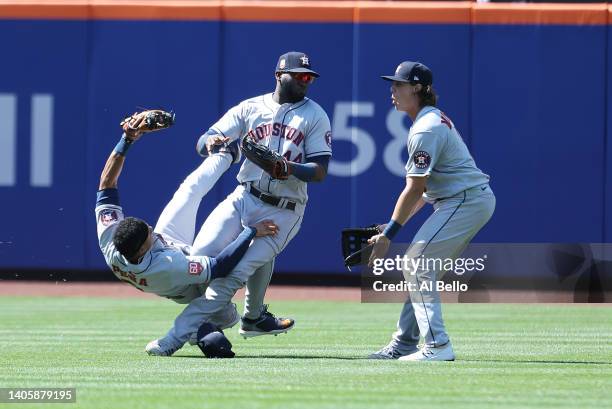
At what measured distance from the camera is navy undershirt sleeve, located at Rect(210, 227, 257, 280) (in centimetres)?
810

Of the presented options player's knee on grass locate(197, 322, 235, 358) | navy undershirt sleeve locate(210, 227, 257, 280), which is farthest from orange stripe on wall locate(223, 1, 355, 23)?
player's knee on grass locate(197, 322, 235, 358)

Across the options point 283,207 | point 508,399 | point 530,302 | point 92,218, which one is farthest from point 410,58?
point 508,399

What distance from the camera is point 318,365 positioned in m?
7.51

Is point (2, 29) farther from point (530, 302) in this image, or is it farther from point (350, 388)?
point (350, 388)

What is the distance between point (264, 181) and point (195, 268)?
812 millimetres

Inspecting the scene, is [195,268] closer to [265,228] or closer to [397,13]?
[265,228]

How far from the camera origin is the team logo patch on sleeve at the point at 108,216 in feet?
26.6

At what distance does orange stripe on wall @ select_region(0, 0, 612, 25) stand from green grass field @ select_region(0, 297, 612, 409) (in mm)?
4181

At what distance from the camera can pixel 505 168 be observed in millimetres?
15109

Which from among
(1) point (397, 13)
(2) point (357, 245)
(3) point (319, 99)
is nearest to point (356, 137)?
(3) point (319, 99)

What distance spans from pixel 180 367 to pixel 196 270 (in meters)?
0.85

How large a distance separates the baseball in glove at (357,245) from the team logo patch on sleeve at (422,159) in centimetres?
61

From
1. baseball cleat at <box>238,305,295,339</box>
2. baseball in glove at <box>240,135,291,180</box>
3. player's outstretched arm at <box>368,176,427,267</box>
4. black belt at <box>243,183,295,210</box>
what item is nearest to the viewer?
player's outstretched arm at <box>368,176,427,267</box>

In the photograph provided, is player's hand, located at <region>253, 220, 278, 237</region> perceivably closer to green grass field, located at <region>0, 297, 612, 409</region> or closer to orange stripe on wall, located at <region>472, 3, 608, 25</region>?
green grass field, located at <region>0, 297, 612, 409</region>
